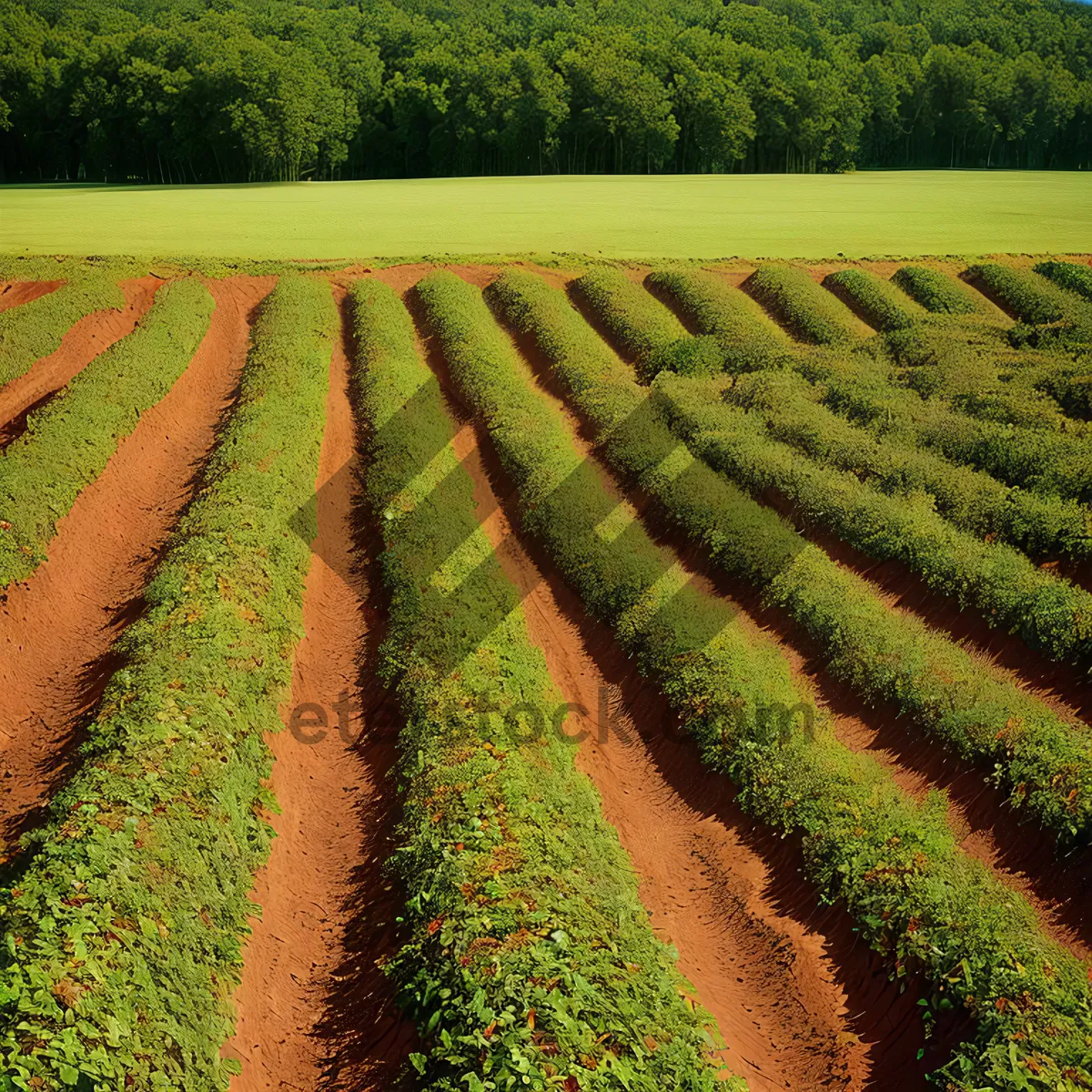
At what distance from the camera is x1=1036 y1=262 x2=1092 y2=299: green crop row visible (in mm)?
33875

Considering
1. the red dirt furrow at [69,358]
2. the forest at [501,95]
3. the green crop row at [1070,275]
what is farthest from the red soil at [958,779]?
the forest at [501,95]

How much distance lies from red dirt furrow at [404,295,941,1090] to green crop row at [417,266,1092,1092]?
358 millimetres

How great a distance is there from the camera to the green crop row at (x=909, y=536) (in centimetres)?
1408

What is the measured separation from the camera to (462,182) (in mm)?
76000

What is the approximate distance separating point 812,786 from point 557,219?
1733 inches

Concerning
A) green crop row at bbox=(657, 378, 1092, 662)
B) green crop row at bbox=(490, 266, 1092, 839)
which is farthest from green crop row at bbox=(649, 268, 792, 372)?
green crop row at bbox=(657, 378, 1092, 662)

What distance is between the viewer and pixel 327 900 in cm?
1088

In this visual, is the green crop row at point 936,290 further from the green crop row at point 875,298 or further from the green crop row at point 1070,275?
the green crop row at point 1070,275

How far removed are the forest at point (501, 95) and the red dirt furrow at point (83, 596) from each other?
6429 centimetres

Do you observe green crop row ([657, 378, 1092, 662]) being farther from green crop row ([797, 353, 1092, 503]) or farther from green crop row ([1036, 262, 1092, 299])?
green crop row ([1036, 262, 1092, 299])

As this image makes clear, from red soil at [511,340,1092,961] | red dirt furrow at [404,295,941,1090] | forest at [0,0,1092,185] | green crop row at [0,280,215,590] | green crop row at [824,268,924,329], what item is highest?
forest at [0,0,1092,185]

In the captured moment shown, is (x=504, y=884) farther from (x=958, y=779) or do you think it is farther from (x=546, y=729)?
(x=958, y=779)

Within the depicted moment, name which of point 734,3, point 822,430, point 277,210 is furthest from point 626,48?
point 822,430

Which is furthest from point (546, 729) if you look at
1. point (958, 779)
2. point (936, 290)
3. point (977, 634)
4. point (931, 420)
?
point (936, 290)
